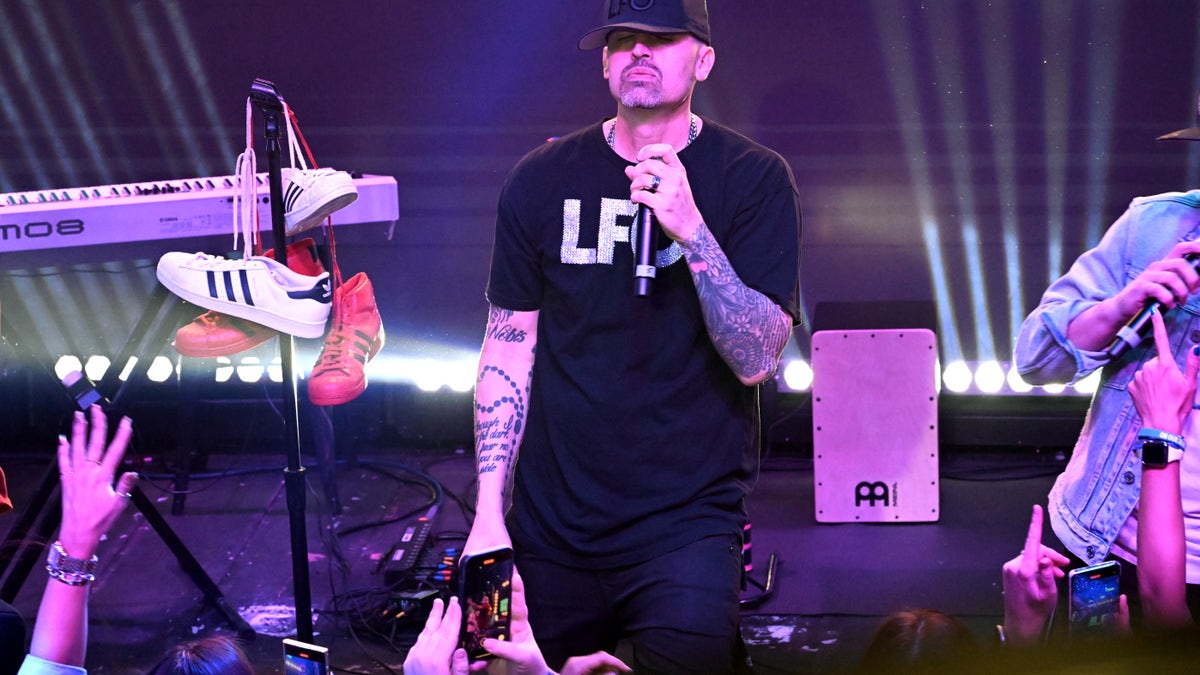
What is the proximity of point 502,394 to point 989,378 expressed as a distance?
3.75 meters

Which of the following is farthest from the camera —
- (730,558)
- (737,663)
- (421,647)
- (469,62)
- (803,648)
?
(469,62)

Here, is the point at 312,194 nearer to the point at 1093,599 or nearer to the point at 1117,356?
the point at 1117,356

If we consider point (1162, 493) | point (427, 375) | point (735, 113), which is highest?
point (735, 113)

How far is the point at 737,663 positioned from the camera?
2.73m

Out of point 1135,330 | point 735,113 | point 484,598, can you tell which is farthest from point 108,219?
point 1135,330

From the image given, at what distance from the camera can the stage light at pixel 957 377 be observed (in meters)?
5.93

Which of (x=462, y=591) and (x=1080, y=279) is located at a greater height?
(x=1080, y=279)

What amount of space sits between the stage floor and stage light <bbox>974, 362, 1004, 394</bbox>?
31cm

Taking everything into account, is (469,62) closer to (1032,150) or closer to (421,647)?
(1032,150)

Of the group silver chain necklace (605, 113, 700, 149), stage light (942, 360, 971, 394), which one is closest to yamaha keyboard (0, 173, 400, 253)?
silver chain necklace (605, 113, 700, 149)

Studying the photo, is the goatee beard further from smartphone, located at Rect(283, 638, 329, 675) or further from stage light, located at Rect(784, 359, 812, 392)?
stage light, located at Rect(784, 359, 812, 392)

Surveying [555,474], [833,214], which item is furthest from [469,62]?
[555,474]

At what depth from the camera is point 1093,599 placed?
205cm

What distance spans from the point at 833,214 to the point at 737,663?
Answer: 11.4 feet
